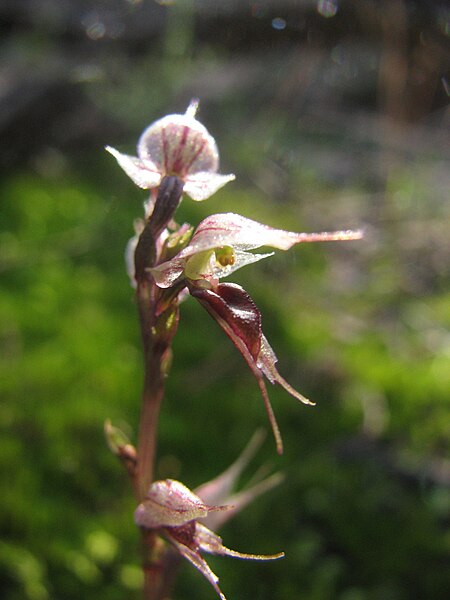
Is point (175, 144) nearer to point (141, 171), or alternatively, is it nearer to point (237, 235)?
point (141, 171)

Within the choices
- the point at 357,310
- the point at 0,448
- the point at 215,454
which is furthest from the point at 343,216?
the point at 0,448

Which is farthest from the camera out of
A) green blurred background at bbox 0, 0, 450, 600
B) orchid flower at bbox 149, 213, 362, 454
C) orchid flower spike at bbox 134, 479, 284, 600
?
green blurred background at bbox 0, 0, 450, 600

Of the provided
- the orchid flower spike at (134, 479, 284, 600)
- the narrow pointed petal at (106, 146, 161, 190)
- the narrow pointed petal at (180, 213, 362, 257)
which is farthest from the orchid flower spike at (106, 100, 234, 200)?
the orchid flower spike at (134, 479, 284, 600)

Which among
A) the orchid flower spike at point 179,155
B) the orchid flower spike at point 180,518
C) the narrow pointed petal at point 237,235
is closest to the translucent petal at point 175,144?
the orchid flower spike at point 179,155

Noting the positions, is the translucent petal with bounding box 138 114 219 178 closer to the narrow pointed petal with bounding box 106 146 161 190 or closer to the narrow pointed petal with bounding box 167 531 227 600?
the narrow pointed petal with bounding box 106 146 161 190

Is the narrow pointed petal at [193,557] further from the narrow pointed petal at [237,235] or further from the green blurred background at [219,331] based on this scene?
the green blurred background at [219,331]

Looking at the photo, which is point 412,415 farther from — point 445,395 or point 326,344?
point 326,344

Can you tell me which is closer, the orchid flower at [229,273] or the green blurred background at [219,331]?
the orchid flower at [229,273]
